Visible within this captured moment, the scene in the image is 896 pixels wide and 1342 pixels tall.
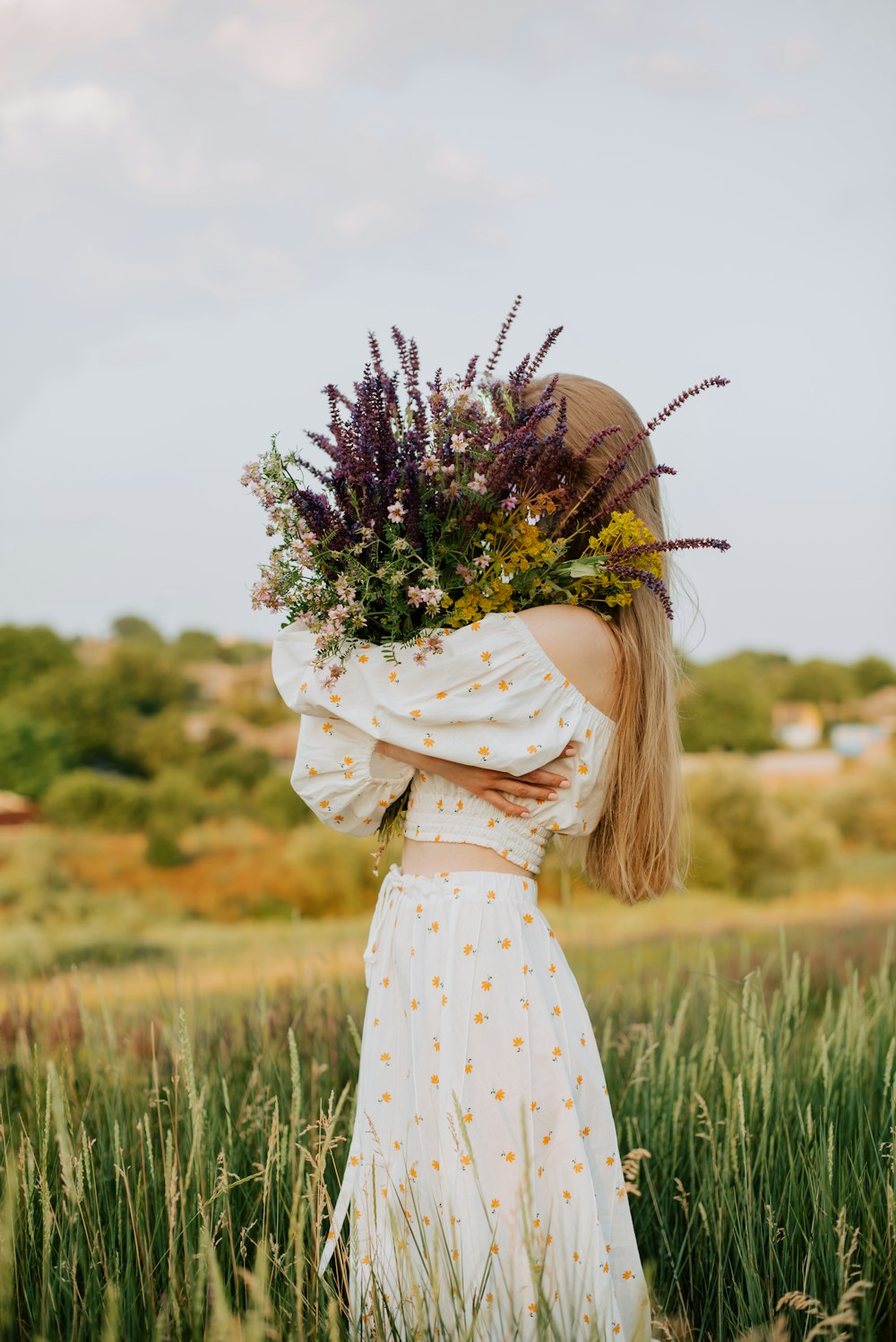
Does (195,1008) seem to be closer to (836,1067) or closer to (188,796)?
(836,1067)

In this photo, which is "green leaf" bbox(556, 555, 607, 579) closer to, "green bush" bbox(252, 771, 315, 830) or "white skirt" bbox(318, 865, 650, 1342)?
"white skirt" bbox(318, 865, 650, 1342)

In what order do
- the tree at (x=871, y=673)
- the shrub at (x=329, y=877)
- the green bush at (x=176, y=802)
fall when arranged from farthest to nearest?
the tree at (x=871, y=673)
the green bush at (x=176, y=802)
the shrub at (x=329, y=877)

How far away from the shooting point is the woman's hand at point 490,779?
8.22ft

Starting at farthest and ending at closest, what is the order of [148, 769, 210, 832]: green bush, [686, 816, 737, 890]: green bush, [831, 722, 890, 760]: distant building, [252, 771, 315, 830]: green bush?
[831, 722, 890, 760]: distant building, [686, 816, 737, 890]: green bush, [252, 771, 315, 830]: green bush, [148, 769, 210, 832]: green bush

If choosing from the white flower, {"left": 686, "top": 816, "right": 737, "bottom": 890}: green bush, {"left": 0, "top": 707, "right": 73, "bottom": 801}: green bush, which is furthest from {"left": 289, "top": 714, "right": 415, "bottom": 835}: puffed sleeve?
{"left": 686, "top": 816, "right": 737, "bottom": 890}: green bush

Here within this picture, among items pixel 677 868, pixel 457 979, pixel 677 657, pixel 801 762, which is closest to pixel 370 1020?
pixel 457 979

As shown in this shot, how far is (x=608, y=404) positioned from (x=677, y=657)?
2.27 ft

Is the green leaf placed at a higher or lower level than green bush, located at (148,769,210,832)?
higher

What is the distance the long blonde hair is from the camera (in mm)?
2641

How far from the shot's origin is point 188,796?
11836mm

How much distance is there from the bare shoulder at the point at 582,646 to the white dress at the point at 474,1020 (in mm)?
32

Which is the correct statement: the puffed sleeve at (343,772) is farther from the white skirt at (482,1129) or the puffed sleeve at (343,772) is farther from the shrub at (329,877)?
the shrub at (329,877)

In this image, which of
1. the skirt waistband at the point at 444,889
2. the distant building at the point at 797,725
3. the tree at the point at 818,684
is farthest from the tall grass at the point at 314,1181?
the tree at the point at 818,684

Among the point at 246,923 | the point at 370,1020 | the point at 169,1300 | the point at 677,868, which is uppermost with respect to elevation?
the point at 677,868
